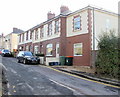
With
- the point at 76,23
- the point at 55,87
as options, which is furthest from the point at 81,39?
the point at 55,87

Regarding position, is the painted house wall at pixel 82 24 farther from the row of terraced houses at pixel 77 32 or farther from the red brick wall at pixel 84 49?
the red brick wall at pixel 84 49

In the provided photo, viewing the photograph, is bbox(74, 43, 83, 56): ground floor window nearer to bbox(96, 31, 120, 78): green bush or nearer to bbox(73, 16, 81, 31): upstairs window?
bbox(73, 16, 81, 31): upstairs window

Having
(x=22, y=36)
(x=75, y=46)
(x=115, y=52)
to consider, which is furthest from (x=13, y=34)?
(x=115, y=52)

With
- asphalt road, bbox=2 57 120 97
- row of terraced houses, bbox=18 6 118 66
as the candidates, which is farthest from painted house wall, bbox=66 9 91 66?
asphalt road, bbox=2 57 120 97

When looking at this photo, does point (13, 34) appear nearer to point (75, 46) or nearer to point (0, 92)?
point (75, 46)

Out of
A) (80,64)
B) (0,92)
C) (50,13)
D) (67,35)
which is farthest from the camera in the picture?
(50,13)

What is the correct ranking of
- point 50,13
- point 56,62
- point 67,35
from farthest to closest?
1. point 50,13
2. point 67,35
3. point 56,62

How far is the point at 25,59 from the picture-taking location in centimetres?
1767

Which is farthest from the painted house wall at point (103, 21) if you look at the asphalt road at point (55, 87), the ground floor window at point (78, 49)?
the asphalt road at point (55, 87)

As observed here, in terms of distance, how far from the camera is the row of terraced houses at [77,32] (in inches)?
620

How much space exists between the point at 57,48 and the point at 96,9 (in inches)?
297

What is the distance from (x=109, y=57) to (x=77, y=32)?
789 cm

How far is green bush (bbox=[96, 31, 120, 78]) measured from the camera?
9668 mm

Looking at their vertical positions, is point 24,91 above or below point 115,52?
below
